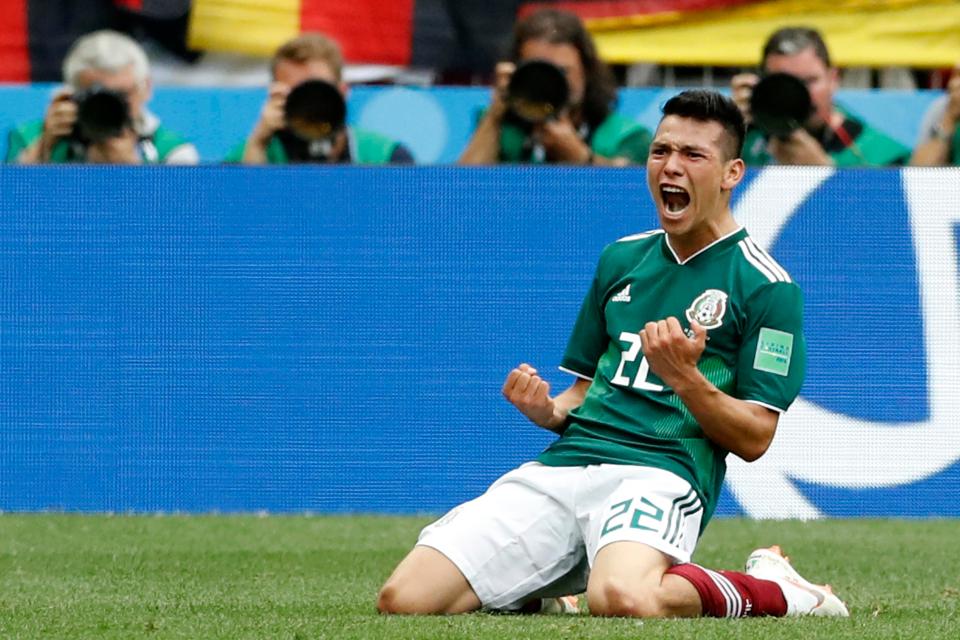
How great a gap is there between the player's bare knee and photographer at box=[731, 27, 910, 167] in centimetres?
382

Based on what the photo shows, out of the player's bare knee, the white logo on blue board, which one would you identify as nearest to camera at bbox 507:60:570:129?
the white logo on blue board

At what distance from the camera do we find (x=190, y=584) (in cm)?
573

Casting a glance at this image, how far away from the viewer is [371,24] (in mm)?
10578

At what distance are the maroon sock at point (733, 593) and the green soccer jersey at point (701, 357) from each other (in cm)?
23

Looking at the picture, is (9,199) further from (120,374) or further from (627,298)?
(627,298)

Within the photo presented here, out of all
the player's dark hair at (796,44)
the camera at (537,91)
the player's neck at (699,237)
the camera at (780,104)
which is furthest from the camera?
the player's dark hair at (796,44)

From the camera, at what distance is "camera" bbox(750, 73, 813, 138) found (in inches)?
320

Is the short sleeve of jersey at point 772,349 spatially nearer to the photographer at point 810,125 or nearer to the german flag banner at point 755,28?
the photographer at point 810,125

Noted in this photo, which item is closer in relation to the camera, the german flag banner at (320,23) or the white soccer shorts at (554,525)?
the white soccer shorts at (554,525)

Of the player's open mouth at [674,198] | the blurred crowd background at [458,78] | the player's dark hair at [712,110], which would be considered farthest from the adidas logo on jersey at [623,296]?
the blurred crowd background at [458,78]

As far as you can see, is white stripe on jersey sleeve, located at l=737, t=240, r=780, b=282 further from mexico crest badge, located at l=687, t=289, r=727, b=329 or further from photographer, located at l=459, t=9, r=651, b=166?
photographer, located at l=459, t=9, r=651, b=166

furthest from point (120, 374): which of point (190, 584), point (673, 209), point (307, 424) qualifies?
point (673, 209)

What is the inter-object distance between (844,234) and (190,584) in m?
3.21

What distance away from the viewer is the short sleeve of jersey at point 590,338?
5.30m
